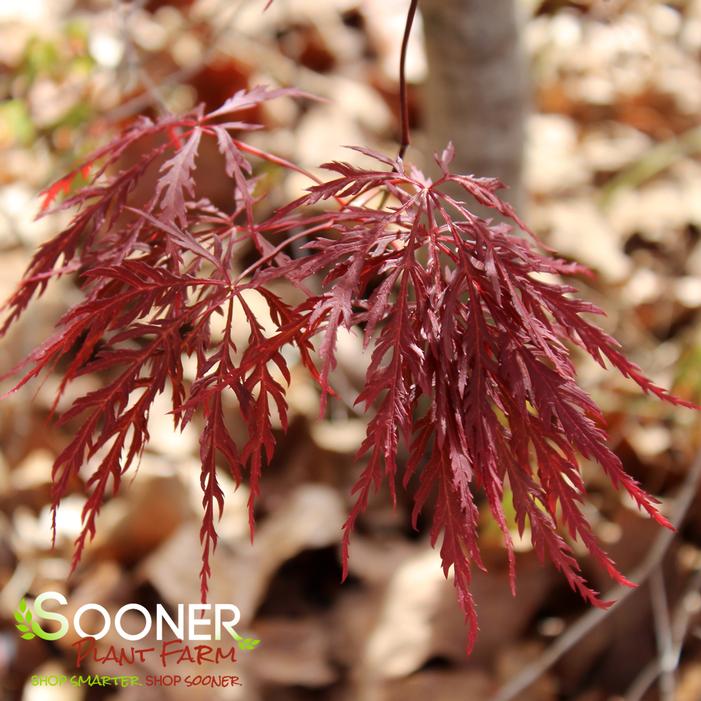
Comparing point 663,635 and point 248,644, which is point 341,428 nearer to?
point 248,644

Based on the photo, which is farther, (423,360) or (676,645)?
(676,645)

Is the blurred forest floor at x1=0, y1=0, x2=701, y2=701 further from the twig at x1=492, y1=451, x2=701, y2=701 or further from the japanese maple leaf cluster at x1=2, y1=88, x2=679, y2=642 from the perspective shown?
the japanese maple leaf cluster at x1=2, y1=88, x2=679, y2=642

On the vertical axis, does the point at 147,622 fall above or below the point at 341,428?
below

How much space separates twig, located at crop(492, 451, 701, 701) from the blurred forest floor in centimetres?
2

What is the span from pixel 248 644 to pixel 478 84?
0.91m

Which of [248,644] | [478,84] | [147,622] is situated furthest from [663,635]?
[478,84]

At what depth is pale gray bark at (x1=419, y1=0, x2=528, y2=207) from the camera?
126 cm

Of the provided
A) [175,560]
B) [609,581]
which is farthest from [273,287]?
[609,581]

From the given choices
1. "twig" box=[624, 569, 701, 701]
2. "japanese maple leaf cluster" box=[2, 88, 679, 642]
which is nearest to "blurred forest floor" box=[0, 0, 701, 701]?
"twig" box=[624, 569, 701, 701]

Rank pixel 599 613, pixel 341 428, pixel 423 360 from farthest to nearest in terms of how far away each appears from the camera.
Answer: pixel 341 428 → pixel 599 613 → pixel 423 360

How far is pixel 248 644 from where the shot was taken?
127 cm

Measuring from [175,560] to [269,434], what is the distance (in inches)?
31.7

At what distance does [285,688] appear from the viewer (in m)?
1.27

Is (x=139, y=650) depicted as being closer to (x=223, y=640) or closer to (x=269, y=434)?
(x=223, y=640)
